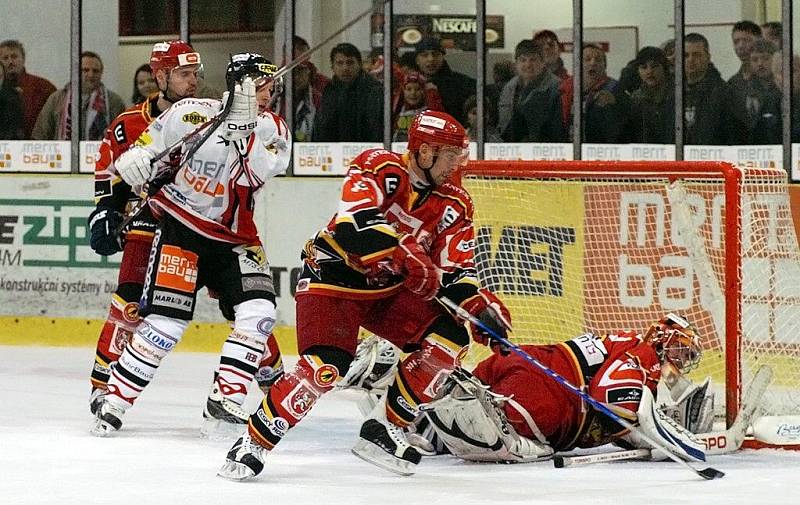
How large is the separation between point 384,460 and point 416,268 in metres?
0.58

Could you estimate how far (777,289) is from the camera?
558cm

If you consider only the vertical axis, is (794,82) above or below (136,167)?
above

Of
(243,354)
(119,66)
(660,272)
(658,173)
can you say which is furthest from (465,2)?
(243,354)

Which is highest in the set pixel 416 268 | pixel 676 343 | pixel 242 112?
pixel 242 112

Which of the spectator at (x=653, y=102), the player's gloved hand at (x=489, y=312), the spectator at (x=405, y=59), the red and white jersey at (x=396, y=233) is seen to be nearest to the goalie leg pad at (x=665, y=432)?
the player's gloved hand at (x=489, y=312)

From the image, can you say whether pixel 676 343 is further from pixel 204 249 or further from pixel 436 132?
pixel 204 249

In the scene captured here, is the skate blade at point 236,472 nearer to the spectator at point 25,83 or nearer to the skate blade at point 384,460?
the skate blade at point 384,460

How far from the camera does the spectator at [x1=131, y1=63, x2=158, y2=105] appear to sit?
A: 8.55m

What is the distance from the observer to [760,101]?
7.66 m

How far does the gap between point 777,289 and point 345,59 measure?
335 centimetres

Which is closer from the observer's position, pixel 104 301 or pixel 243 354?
pixel 243 354

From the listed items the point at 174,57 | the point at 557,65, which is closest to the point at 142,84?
the point at 557,65

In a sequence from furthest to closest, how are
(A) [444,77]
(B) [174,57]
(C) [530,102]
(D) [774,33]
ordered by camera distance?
(A) [444,77], (C) [530,102], (D) [774,33], (B) [174,57]

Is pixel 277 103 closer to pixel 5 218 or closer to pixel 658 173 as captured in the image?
pixel 5 218
